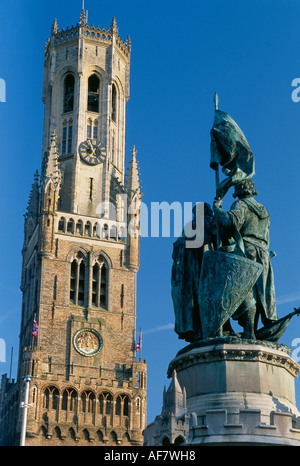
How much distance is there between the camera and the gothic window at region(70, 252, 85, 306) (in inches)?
2876

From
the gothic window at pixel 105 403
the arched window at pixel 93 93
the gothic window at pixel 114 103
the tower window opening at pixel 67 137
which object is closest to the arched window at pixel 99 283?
the gothic window at pixel 105 403

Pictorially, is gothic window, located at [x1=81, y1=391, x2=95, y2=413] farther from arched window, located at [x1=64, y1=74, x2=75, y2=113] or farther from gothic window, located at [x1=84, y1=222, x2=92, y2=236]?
arched window, located at [x1=64, y1=74, x2=75, y2=113]

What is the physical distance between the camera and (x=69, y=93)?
82.8 meters

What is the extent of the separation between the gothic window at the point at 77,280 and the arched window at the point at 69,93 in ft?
50.2

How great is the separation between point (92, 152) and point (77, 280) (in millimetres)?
12198

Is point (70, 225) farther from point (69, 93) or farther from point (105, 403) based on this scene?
point (105, 403)

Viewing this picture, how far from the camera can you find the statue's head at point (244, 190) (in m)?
20.5

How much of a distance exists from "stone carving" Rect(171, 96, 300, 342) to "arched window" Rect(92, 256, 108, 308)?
5310 cm

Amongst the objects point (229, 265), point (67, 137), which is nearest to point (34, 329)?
point (67, 137)

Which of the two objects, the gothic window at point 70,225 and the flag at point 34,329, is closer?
the flag at point 34,329

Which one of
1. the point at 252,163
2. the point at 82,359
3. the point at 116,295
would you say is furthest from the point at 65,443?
the point at 252,163

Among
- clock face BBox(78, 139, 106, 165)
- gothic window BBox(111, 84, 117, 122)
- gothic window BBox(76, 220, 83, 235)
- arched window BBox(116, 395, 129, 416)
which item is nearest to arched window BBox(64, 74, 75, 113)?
gothic window BBox(111, 84, 117, 122)

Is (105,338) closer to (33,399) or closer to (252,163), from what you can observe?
(33,399)

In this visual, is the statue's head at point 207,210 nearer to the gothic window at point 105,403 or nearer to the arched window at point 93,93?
the gothic window at point 105,403
